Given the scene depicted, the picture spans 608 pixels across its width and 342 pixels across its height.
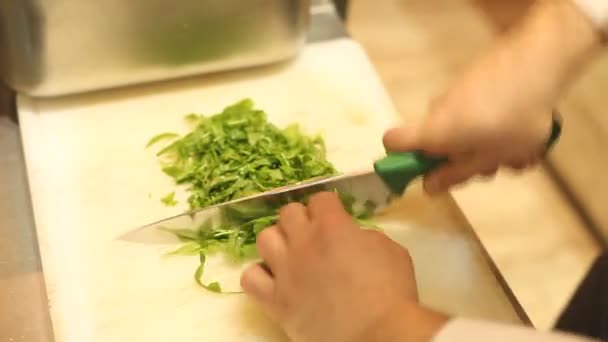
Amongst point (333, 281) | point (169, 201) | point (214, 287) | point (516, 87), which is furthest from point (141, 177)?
point (516, 87)

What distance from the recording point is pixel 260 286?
2.08ft

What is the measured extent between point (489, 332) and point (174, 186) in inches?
15.4

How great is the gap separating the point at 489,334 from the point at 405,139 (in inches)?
6.6

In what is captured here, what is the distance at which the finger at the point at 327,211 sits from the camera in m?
0.63

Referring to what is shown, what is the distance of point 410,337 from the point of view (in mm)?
530

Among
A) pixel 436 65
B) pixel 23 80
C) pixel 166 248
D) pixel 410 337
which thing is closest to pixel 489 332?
pixel 410 337

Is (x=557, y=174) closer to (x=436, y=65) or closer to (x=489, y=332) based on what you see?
(x=436, y=65)

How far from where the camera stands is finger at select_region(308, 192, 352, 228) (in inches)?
24.6

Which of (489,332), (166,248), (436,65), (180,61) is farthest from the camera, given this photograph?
(436,65)

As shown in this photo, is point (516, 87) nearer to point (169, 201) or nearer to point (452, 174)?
point (452, 174)

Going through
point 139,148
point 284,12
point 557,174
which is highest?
point 284,12

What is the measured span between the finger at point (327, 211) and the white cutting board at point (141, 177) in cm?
12

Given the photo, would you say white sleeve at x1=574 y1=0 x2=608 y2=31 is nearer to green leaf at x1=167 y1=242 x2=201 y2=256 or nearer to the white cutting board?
the white cutting board

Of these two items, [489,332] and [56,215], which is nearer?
[489,332]
